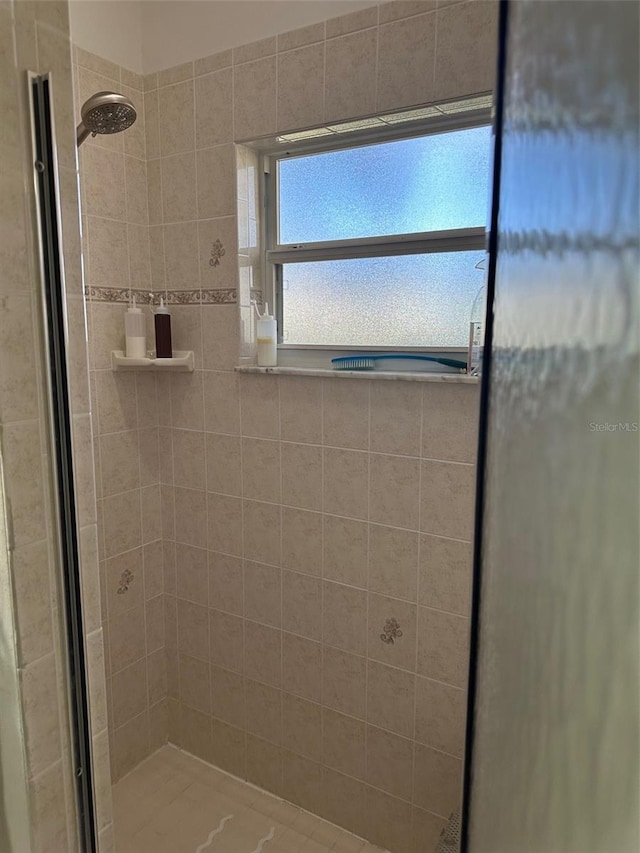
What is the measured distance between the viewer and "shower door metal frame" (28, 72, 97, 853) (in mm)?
794

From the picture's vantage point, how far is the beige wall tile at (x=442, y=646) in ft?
4.92

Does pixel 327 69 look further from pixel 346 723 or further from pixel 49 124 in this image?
pixel 346 723

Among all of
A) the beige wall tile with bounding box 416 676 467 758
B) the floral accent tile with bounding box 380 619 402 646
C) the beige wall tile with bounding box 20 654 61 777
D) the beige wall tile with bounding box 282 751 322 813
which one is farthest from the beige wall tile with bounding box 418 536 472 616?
the beige wall tile with bounding box 20 654 61 777

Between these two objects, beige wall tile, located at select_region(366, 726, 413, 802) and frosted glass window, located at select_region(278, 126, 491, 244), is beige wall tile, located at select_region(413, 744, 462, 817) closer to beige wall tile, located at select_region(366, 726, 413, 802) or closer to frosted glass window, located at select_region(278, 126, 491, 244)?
beige wall tile, located at select_region(366, 726, 413, 802)

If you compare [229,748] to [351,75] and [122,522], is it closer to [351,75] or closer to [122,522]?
[122,522]

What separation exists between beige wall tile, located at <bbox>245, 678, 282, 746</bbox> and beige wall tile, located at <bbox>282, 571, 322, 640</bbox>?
25 cm

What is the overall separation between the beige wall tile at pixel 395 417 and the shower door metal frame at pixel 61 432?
33.6 inches

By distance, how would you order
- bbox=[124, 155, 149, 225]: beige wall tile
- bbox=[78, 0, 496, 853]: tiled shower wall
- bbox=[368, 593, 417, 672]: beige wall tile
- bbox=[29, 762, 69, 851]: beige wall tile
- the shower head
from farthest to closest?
bbox=[124, 155, 149, 225]: beige wall tile < bbox=[368, 593, 417, 672]: beige wall tile < bbox=[78, 0, 496, 853]: tiled shower wall < the shower head < bbox=[29, 762, 69, 851]: beige wall tile

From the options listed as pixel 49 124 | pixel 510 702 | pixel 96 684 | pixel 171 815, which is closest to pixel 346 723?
pixel 171 815

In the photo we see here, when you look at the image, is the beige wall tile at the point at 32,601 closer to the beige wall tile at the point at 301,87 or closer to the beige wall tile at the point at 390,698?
the beige wall tile at the point at 390,698

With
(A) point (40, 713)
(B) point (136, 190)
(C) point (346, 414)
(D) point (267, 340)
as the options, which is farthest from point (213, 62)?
(A) point (40, 713)

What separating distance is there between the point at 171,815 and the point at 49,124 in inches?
75.5

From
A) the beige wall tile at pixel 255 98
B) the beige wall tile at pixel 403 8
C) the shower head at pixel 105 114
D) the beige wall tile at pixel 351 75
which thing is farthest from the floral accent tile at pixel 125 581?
the beige wall tile at pixel 403 8

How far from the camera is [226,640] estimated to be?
192 cm
